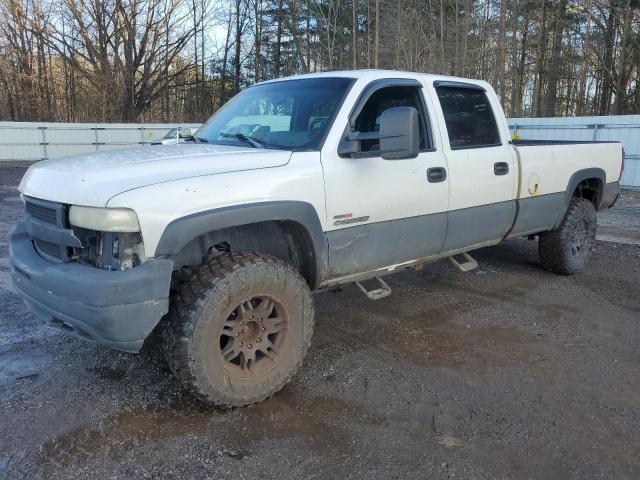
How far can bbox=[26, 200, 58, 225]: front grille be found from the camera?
304cm

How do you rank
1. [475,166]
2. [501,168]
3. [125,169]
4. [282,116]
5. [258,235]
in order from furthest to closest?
[501,168] → [475,166] → [282,116] → [258,235] → [125,169]

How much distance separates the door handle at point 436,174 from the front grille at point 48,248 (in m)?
2.59

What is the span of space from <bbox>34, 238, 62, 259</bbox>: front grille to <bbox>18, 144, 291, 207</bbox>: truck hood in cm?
28

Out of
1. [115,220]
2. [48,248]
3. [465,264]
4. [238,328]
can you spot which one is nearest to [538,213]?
[465,264]

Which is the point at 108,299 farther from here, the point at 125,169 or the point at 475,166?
the point at 475,166

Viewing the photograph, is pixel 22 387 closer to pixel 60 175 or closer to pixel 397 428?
pixel 60 175

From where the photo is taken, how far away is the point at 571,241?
6055 millimetres

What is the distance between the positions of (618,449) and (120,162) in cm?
313

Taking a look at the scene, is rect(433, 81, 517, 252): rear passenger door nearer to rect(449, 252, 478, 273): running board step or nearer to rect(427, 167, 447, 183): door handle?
rect(427, 167, 447, 183): door handle

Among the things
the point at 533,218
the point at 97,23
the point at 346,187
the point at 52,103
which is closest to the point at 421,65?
the point at 97,23

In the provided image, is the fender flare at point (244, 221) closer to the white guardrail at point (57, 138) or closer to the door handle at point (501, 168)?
the door handle at point (501, 168)

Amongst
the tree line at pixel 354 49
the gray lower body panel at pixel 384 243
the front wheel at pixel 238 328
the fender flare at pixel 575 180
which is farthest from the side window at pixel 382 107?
the tree line at pixel 354 49

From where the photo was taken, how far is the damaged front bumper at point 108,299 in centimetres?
269

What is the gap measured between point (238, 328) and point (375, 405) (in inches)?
37.5
